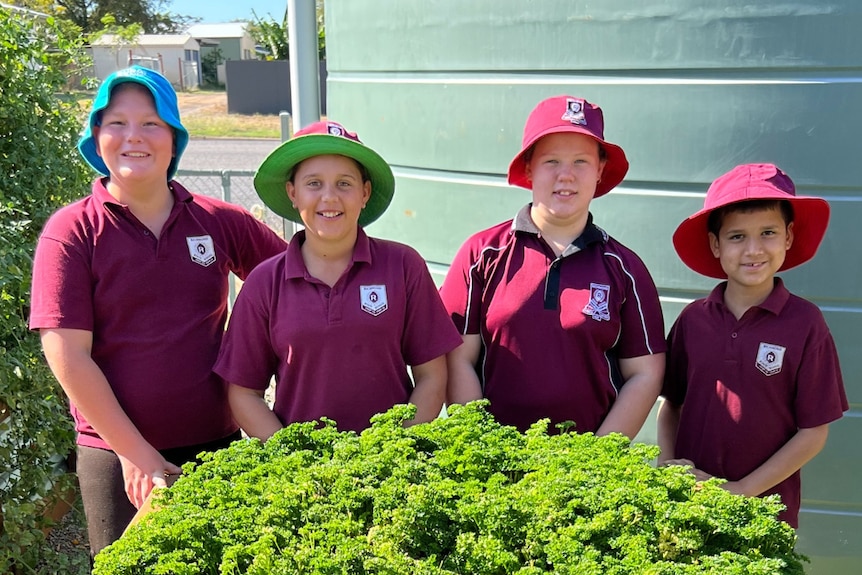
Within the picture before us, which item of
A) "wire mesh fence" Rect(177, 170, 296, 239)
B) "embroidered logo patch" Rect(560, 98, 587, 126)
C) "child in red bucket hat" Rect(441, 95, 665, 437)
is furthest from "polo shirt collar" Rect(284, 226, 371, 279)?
"wire mesh fence" Rect(177, 170, 296, 239)

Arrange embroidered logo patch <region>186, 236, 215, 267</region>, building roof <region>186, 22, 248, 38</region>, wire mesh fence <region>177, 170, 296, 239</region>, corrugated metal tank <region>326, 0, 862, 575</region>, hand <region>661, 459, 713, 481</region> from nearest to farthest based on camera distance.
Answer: hand <region>661, 459, 713, 481</region>, embroidered logo patch <region>186, 236, 215, 267</region>, corrugated metal tank <region>326, 0, 862, 575</region>, wire mesh fence <region>177, 170, 296, 239</region>, building roof <region>186, 22, 248, 38</region>

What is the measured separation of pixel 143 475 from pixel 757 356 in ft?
5.68

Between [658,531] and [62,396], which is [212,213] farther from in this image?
[658,531]

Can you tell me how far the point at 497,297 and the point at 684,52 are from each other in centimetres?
112

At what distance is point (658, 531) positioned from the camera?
1.65m

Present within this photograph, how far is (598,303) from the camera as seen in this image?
2391mm

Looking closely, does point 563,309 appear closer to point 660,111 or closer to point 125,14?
point 660,111

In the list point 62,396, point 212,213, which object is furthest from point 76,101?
point 212,213

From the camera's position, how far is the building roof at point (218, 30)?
54.3 m

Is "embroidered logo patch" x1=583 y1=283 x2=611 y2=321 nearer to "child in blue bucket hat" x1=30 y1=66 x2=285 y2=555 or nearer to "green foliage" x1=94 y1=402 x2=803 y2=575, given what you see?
"green foliage" x1=94 y1=402 x2=803 y2=575

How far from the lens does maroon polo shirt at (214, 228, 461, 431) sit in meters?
2.32

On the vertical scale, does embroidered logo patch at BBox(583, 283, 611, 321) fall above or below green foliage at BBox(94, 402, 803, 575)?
above

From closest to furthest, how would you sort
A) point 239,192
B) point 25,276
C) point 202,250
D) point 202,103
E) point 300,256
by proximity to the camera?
point 300,256 < point 202,250 < point 25,276 < point 239,192 < point 202,103

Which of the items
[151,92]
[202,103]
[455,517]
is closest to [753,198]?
[455,517]
